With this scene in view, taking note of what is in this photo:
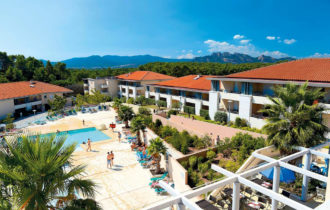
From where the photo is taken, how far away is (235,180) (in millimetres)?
7434

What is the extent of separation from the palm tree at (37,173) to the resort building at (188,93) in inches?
984

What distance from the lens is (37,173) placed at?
5.49m

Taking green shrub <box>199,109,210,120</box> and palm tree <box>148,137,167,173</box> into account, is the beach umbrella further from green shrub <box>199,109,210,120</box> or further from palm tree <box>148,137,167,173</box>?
green shrub <box>199,109,210,120</box>

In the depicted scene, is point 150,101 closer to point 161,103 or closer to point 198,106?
point 161,103

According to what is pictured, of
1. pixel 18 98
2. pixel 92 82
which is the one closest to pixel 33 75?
pixel 92 82

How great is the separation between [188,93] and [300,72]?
56.1 ft

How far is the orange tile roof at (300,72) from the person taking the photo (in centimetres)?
2005

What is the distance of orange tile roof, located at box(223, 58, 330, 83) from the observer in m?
20.0

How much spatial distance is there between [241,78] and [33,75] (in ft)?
204

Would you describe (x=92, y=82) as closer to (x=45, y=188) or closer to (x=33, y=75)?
(x=33, y=75)

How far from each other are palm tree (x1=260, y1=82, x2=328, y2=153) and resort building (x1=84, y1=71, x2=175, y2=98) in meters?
39.7

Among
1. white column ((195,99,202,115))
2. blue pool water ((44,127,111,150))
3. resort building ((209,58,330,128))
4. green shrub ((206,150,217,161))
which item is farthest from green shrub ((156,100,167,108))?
green shrub ((206,150,217,161))

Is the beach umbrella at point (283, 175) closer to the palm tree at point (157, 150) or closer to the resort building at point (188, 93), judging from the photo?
the palm tree at point (157, 150)

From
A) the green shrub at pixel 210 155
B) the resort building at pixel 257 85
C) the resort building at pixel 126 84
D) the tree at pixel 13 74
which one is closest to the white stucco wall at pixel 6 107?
the resort building at pixel 126 84
